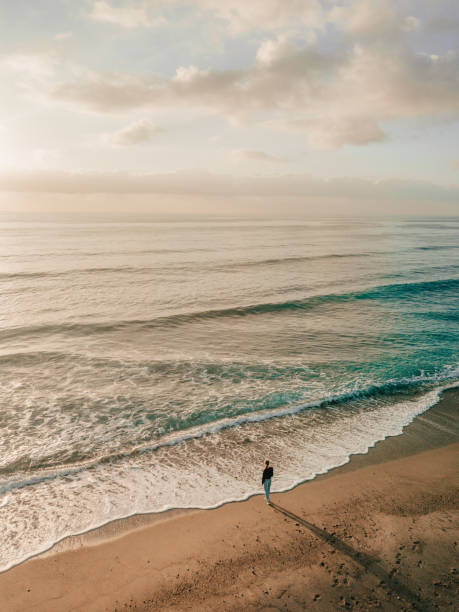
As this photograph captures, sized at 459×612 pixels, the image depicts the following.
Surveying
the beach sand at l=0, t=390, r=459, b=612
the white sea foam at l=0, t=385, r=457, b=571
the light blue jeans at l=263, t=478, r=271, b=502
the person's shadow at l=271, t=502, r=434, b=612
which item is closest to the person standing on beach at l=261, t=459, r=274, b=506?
the light blue jeans at l=263, t=478, r=271, b=502

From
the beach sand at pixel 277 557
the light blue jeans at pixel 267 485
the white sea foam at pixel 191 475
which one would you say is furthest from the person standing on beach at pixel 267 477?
the white sea foam at pixel 191 475

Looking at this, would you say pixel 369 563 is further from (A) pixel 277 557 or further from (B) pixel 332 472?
(B) pixel 332 472

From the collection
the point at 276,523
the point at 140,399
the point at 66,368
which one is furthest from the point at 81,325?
the point at 276,523

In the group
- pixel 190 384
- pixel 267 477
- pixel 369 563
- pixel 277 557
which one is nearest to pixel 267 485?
pixel 267 477

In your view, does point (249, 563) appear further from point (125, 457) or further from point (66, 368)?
point (66, 368)

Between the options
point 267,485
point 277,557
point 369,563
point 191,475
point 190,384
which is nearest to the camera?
point 369,563

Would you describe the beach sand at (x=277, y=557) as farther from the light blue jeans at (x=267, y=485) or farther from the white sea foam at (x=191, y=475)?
the white sea foam at (x=191, y=475)
